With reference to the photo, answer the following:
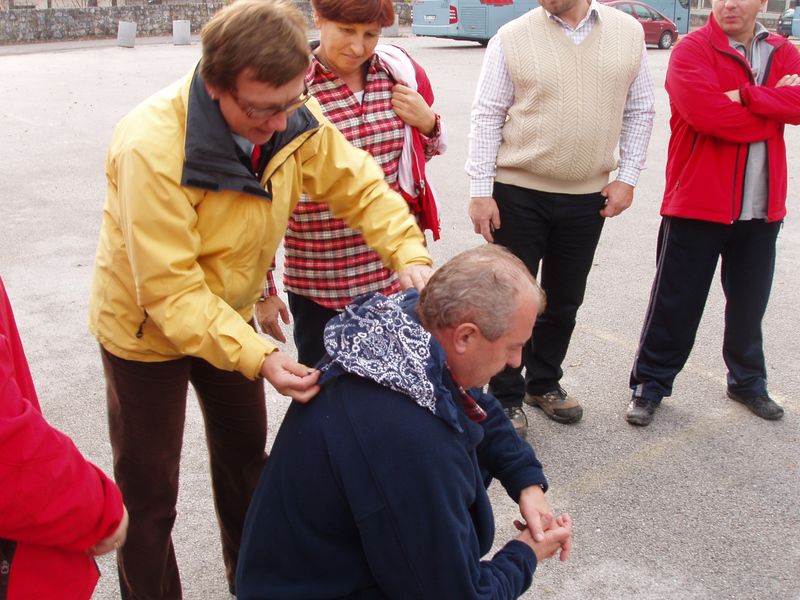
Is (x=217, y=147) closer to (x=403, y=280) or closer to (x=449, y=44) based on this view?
(x=403, y=280)

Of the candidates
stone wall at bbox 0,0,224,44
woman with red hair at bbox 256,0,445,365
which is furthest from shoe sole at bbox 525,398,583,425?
stone wall at bbox 0,0,224,44

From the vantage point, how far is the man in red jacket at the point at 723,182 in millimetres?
3658

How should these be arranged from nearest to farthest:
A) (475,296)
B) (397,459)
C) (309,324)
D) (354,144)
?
(397,459)
(475,296)
(354,144)
(309,324)

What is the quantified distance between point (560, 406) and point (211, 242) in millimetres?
2257

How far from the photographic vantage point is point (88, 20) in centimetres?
2683

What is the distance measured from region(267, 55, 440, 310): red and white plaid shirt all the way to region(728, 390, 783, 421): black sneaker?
6.51ft

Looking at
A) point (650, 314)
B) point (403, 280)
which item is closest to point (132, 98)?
point (650, 314)

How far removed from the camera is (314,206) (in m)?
3.06

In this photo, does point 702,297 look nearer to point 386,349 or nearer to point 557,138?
point 557,138

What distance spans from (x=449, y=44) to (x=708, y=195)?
73.1 ft

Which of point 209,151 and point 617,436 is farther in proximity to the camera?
point 617,436

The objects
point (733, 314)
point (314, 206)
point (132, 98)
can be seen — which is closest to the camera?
point (314, 206)

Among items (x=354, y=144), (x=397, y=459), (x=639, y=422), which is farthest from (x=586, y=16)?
(x=397, y=459)

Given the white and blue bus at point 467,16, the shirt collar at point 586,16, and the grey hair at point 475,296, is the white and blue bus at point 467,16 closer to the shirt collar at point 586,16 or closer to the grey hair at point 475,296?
the shirt collar at point 586,16
